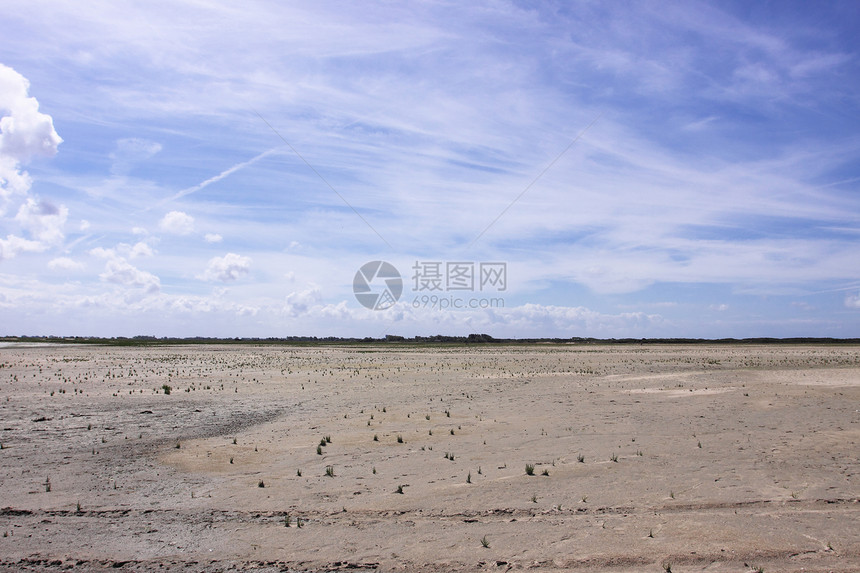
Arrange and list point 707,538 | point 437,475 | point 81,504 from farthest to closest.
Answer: point 437,475, point 81,504, point 707,538

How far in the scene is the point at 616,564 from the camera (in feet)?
23.2

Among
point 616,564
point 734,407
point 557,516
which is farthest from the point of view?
point 734,407

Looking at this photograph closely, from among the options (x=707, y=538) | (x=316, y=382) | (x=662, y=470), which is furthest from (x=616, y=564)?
(x=316, y=382)

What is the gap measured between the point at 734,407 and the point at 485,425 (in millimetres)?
10013

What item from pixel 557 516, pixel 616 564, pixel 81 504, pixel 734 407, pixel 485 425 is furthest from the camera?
pixel 734 407

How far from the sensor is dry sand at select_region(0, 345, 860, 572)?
24.7 ft

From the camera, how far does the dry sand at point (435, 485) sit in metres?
7.54

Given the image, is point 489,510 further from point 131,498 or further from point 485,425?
point 485,425

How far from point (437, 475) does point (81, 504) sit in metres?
6.66

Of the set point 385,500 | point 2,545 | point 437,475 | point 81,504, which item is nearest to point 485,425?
point 437,475

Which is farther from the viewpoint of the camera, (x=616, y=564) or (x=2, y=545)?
(x=2, y=545)

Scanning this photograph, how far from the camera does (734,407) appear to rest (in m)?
20.3

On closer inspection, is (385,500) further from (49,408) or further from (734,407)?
(49,408)

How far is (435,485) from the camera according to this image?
35.4ft
